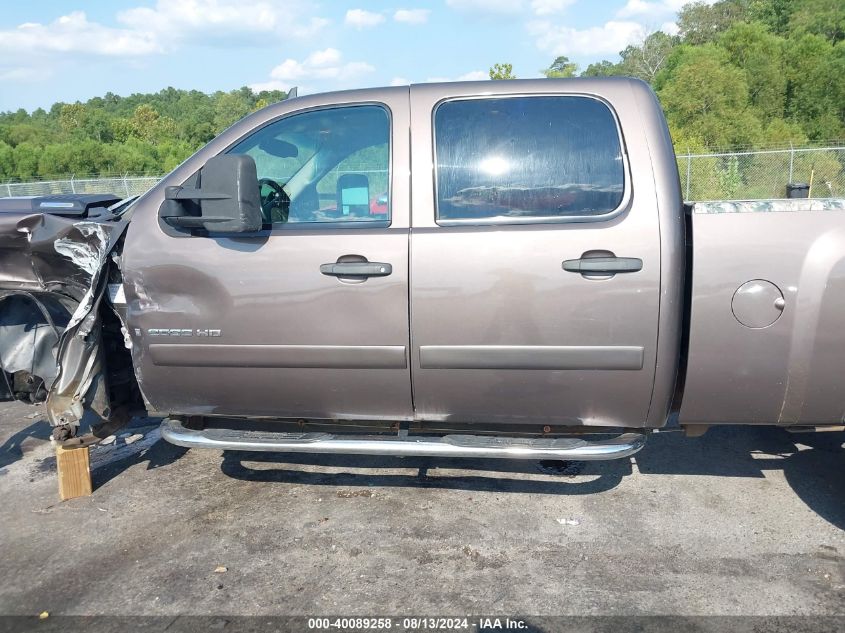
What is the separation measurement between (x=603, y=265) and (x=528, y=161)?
574 millimetres

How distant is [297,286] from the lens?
298 cm

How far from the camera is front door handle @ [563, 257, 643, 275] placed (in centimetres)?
276

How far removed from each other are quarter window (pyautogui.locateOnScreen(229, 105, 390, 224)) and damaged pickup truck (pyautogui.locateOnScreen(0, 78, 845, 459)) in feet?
0.04

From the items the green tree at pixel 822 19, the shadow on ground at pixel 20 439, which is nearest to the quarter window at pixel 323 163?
the shadow on ground at pixel 20 439

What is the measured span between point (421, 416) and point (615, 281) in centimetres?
107

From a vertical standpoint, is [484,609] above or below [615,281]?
below

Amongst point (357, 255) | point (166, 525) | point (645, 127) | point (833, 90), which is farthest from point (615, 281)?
point (833, 90)

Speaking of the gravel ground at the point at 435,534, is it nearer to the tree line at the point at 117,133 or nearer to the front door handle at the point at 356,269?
the front door handle at the point at 356,269

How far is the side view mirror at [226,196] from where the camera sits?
9.38 feet

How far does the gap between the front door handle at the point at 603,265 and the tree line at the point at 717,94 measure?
12.0 feet

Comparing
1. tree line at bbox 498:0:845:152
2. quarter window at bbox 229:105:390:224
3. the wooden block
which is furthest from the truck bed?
tree line at bbox 498:0:845:152

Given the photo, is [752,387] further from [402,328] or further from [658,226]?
[402,328]

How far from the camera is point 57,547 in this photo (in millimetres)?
3242

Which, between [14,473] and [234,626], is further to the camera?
[14,473]
